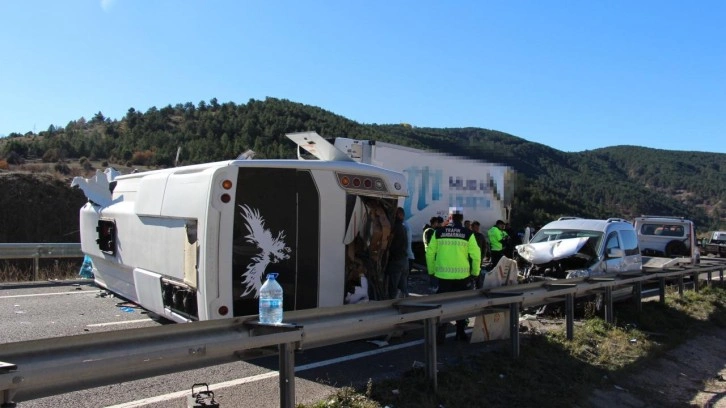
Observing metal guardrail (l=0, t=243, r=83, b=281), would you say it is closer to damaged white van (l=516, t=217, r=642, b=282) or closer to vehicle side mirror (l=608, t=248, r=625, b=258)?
damaged white van (l=516, t=217, r=642, b=282)

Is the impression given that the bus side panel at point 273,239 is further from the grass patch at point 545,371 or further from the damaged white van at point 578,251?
the damaged white van at point 578,251

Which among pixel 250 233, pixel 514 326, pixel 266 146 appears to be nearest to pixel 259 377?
pixel 250 233

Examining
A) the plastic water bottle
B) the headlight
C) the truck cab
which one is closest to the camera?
the plastic water bottle

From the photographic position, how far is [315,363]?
6.50m

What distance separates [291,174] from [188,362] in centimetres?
311

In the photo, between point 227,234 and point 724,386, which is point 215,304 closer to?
point 227,234

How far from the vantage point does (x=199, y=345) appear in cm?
352

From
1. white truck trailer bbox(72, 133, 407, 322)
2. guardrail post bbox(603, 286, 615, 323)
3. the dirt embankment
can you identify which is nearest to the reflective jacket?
white truck trailer bbox(72, 133, 407, 322)

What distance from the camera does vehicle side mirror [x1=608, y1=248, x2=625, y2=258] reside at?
37.1ft

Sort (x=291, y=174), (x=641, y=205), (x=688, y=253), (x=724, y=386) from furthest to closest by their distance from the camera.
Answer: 1. (x=641, y=205)
2. (x=688, y=253)
3. (x=724, y=386)
4. (x=291, y=174)

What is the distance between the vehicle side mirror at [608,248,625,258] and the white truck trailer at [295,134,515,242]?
279cm

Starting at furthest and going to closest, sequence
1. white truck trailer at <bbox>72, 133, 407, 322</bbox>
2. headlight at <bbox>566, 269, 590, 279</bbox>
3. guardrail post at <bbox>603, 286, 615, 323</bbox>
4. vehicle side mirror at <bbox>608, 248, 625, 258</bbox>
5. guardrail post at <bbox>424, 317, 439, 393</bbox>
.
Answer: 1. vehicle side mirror at <bbox>608, 248, 625, 258</bbox>
2. headlight at <bbox>566, 269, 590, 279</bbox>
3. guardrail post at <bbox>603, 286, 615, 323</bbox>
4. white truck trailer at <bbox>72, 133, 407, 322</bbox>
5. guardrail post at <bbox>424, 317, 439, 393</bbox>

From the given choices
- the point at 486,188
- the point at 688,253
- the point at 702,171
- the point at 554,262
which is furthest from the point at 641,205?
the point at 554,262

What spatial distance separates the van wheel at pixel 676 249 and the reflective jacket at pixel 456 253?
553 inches
